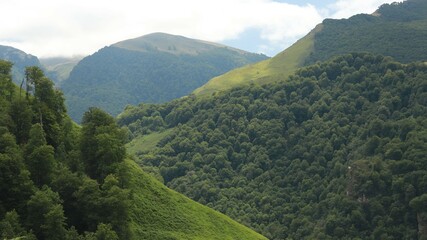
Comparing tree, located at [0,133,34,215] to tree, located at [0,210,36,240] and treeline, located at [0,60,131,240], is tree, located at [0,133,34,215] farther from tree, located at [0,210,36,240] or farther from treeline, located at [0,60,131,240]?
tree, located at [0,210,36,240]

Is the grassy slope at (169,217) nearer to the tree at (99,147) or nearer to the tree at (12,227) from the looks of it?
the tree at (99,147)

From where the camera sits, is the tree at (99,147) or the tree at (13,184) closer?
the tree at (13,184)

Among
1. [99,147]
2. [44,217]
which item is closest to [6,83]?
[99,147]

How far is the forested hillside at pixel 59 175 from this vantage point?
2183 inches

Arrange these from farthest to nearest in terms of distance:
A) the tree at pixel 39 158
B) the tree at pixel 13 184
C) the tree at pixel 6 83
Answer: the tree at pixel 6 83 → the tree at pixel 39 158 → the tree at pixel 13 184

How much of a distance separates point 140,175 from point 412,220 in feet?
412

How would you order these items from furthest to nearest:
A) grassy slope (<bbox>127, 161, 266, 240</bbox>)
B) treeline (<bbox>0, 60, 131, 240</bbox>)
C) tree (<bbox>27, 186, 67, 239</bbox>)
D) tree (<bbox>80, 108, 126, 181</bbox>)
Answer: grassy slope (<bbox>127, 161, 266, 240</bbox>), tree (<bbox>80, 108, 126, 181</bbox>), treeline (<bbox>0, 60, 131, 240</bbox>), tree (<bbox>27, 186, 67, 239</bbox>)

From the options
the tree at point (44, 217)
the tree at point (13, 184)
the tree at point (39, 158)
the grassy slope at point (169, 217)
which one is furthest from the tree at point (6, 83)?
the tree at point (44, 217)

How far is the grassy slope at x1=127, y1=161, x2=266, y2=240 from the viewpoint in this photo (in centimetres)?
8250

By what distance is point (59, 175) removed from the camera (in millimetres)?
62688

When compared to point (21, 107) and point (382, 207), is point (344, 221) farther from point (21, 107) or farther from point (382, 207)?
point (21, 107)

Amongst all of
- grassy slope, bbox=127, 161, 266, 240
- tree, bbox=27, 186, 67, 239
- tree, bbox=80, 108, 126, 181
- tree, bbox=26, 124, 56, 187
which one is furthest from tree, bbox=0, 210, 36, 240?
grassy slope, bbox=127, 161, 266, 240

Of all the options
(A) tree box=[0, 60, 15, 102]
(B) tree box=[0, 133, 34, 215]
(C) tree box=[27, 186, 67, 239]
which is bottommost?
(C) tree box=[27, 186, 67, 239]

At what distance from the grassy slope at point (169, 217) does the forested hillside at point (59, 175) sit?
0.33m
